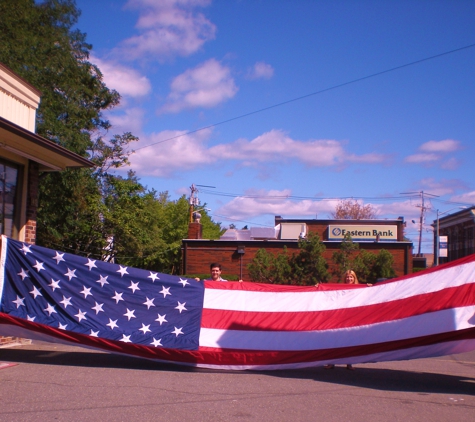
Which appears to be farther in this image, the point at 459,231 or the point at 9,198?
the point at 459,231

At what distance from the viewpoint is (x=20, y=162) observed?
10766mm

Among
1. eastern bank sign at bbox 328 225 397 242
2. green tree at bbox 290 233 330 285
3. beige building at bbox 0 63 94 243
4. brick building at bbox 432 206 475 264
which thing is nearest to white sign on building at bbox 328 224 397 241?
eastern bank sign at bbox 328 225 397 242

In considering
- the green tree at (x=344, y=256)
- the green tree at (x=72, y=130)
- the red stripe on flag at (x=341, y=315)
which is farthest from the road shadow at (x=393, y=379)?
the green tree at (x=344, y=256)

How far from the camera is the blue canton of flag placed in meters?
A: 8.12

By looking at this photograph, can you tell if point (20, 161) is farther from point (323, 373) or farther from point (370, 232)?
point (370, 232)

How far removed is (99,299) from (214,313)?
5.82 feet

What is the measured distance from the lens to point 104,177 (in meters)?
27.9

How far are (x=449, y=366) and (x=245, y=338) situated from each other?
374cm

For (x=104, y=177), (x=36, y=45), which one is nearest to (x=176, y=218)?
(x=104, y=177)

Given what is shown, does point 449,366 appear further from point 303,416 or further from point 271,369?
point 303,416

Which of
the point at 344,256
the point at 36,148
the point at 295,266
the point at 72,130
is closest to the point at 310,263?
the point at 295,266

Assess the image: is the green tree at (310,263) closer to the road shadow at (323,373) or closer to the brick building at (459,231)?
the road shadow at (323,373)

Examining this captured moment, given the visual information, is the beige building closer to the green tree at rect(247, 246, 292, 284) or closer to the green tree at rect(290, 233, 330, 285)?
the green tree at rect(247, 246, 292, 284)

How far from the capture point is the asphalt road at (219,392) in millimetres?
5785
